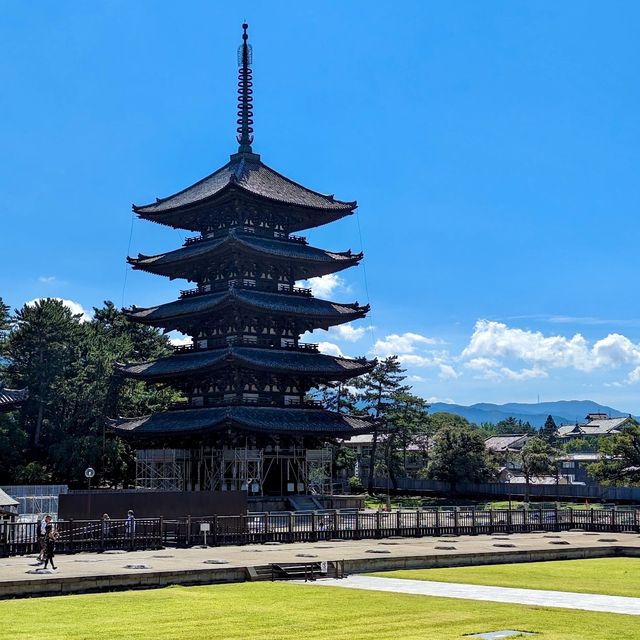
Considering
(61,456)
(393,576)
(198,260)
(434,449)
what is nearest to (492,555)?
(393,576)

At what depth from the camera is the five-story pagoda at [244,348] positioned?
228 ft

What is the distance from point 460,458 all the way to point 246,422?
42.6 meters

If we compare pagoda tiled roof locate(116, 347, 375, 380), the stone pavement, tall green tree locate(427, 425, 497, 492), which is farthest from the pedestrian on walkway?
A: tall green tree locate(427, 425, 497, 492)

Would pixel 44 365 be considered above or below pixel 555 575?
above

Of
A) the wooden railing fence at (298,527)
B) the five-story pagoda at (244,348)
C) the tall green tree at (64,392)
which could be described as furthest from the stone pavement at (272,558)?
the tall green tree at (64,392)

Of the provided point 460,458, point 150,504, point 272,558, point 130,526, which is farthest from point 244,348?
point 460,458

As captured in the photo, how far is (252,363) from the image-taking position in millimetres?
68312

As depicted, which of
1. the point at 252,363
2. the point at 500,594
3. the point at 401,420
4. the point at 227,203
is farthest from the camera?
the point at 401,420

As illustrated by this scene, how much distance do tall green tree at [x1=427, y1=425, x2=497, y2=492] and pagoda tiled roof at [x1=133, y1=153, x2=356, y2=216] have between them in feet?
117

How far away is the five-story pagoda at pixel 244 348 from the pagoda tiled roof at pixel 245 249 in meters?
0.14

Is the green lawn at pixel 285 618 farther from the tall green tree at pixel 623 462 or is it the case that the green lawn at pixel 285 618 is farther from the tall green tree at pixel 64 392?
the tall green tree at pixel 623 462

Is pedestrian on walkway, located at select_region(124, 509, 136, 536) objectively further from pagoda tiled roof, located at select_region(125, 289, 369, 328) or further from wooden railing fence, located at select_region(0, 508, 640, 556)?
pagoda tiled roof, located at select_region(125, 289, 369, 328)

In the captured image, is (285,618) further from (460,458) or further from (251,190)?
(460,458)

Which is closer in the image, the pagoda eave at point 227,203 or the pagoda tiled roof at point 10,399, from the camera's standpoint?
the pagoda tiled roof at point 10,399
